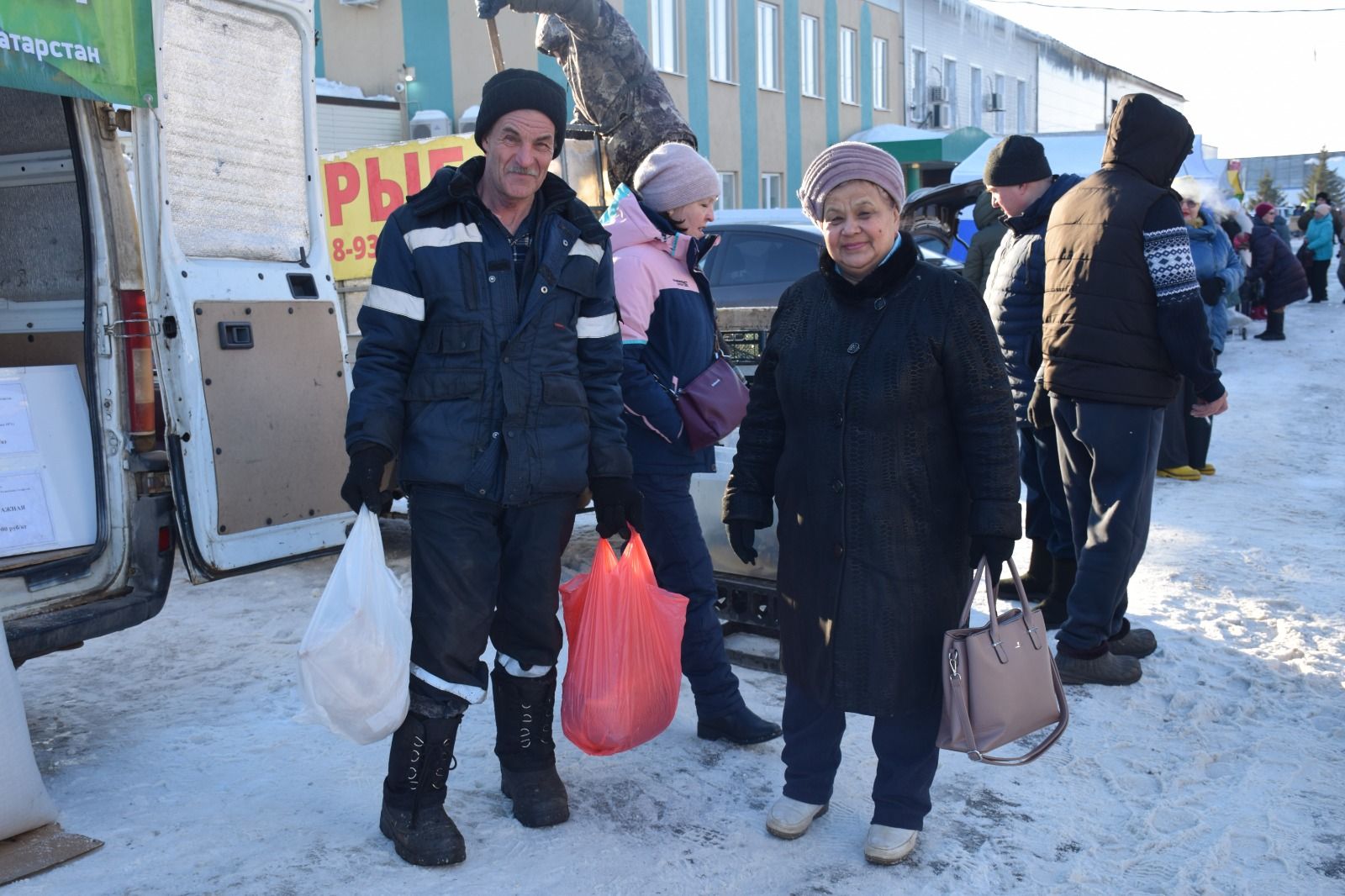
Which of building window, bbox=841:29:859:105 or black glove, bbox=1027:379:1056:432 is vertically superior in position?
building window, bbox=841:29:859:105

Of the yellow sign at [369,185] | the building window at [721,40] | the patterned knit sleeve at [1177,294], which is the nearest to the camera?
the patterned knit sleeve at [1177,294]

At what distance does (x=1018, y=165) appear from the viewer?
484cm

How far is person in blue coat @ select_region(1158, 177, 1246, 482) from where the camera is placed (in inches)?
280

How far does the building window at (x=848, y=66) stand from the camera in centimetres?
2633

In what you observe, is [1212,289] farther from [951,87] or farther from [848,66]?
[951,87]

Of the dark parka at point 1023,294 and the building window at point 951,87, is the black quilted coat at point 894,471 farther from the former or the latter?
the building window at point 951,87

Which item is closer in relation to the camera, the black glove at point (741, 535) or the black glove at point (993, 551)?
the black glove at point (993, 551)

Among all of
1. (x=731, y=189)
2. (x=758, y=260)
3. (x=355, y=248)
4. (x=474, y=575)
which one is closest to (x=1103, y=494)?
(x=474, y=575)

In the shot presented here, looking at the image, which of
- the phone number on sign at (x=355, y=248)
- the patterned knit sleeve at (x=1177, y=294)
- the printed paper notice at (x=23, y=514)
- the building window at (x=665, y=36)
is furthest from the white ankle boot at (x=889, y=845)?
the building window at (x=665, y=36)

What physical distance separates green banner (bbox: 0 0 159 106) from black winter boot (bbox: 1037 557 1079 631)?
380cm

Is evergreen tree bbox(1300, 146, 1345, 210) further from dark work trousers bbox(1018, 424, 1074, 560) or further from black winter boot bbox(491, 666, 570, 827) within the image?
black winter boot bbox(491, 666, 570, 827)

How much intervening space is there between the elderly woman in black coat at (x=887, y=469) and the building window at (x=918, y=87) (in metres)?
27.7

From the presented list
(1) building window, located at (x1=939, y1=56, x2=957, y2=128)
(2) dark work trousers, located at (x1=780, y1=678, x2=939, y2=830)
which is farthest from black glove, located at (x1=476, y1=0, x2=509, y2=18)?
(1) building window, located at (x1=939, y1=56, x2=957, y2=128)

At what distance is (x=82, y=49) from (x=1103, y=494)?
139 inches
